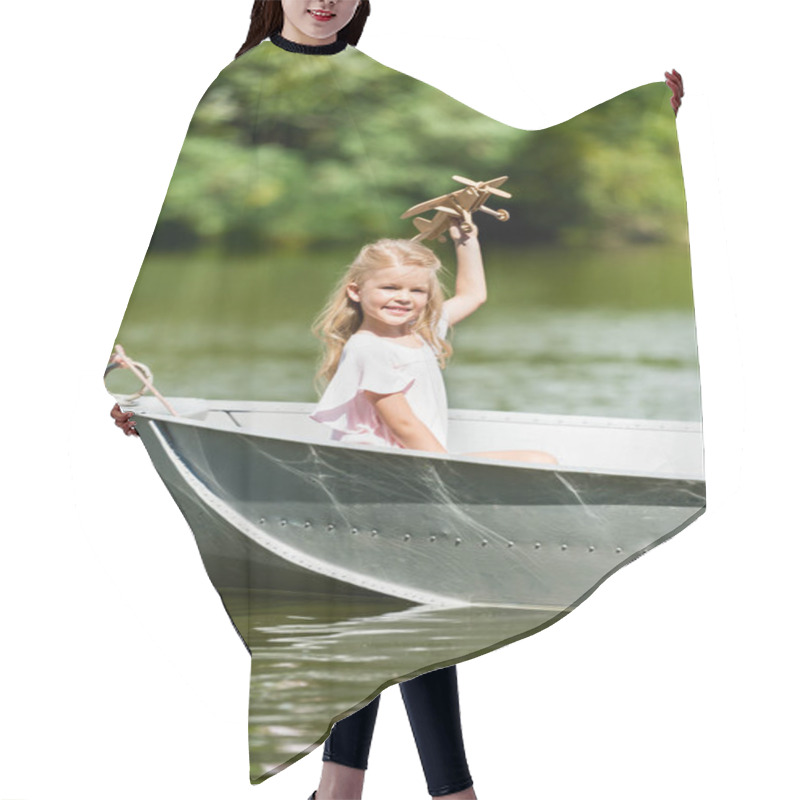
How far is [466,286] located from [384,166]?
29cm

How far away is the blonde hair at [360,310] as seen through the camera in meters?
3.62

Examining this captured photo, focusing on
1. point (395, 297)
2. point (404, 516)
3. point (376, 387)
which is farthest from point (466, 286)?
point (404, 516)

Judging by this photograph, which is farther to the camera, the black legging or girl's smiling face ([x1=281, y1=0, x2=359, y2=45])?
the black legging

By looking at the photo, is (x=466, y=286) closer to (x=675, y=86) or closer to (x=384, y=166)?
(x=384, y=166)

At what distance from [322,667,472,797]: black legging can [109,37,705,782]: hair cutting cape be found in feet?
0.88

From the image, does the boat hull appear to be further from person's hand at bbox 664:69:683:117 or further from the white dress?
person's hand at bbox 664:69:683:117

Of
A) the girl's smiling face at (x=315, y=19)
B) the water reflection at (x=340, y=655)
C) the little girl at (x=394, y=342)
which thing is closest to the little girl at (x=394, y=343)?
the little girl at (x=394, y=342)

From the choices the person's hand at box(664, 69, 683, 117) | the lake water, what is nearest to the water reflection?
the lake water

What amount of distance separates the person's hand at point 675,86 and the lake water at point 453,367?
1.00 ft

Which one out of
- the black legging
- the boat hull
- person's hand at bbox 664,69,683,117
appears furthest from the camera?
the black legging

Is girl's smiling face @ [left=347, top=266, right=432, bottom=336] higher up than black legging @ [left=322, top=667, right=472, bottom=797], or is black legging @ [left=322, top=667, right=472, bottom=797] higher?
girl's smiling face @ [left=347, top=266, right=432, bottom=336]

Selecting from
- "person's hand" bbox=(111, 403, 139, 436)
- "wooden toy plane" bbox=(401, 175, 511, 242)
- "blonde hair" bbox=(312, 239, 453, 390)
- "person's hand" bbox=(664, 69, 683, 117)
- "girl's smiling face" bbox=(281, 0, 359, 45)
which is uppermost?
"girl's smiling face" bbox=(281, 0, 359, 45)

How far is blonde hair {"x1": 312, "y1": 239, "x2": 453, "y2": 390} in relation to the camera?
3.62 meters

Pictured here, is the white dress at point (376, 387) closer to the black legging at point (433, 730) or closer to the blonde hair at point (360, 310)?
the blonde hair at point (360, 310)
